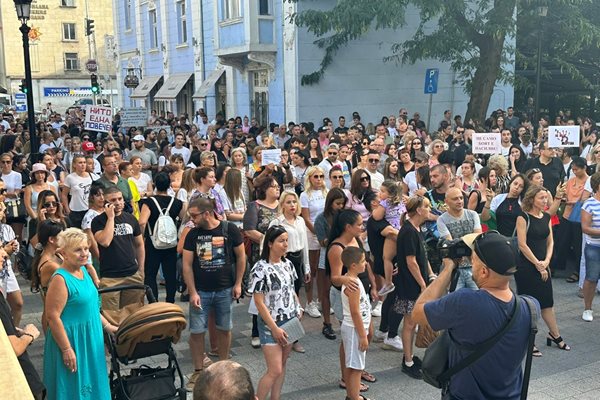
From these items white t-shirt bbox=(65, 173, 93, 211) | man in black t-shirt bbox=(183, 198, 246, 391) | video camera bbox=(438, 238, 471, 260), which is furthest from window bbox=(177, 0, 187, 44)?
video camera bbox=(438, 238, 471, 260)

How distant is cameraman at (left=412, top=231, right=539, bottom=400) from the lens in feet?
10.6

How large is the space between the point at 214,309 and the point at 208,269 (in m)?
0.44

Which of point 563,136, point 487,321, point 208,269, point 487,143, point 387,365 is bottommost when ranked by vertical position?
point 387,365

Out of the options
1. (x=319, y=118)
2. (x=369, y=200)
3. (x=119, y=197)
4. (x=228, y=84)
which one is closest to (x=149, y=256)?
(x=119, y=197)

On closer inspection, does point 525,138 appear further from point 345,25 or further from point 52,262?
point 52,262

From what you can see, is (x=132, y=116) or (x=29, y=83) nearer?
(x=29, y=83)

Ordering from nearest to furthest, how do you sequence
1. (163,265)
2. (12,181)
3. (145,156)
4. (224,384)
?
(224,384)
(163,265)
(12,181)
(145,156)

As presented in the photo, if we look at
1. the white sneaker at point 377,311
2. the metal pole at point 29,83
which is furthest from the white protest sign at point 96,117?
the white sneaker at point 377,311

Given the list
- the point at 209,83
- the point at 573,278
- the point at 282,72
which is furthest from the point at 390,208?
the point at 209,83

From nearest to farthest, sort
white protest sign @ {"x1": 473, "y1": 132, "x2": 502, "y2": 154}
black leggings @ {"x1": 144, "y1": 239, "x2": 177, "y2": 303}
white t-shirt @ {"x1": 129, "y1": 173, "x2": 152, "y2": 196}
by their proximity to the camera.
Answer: black leggings @ {"x1": 144, "y1": 239, "x2": 177, "y2": 303} → white t-shirt @ {"x1": 129, "y1": 173, "x2": 152, "y2": 196} → white protest sign @ {"x1": 473, "y1": 132, "x2": 502, "y2": 154}

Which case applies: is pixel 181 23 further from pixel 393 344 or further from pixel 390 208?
pixel 393 344

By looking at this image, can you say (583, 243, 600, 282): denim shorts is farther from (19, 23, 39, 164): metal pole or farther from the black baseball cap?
(19, 23, 39, 164): metal pole

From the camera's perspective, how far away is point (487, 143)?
35.9 feet

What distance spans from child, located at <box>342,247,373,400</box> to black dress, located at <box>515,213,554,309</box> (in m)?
2.07
